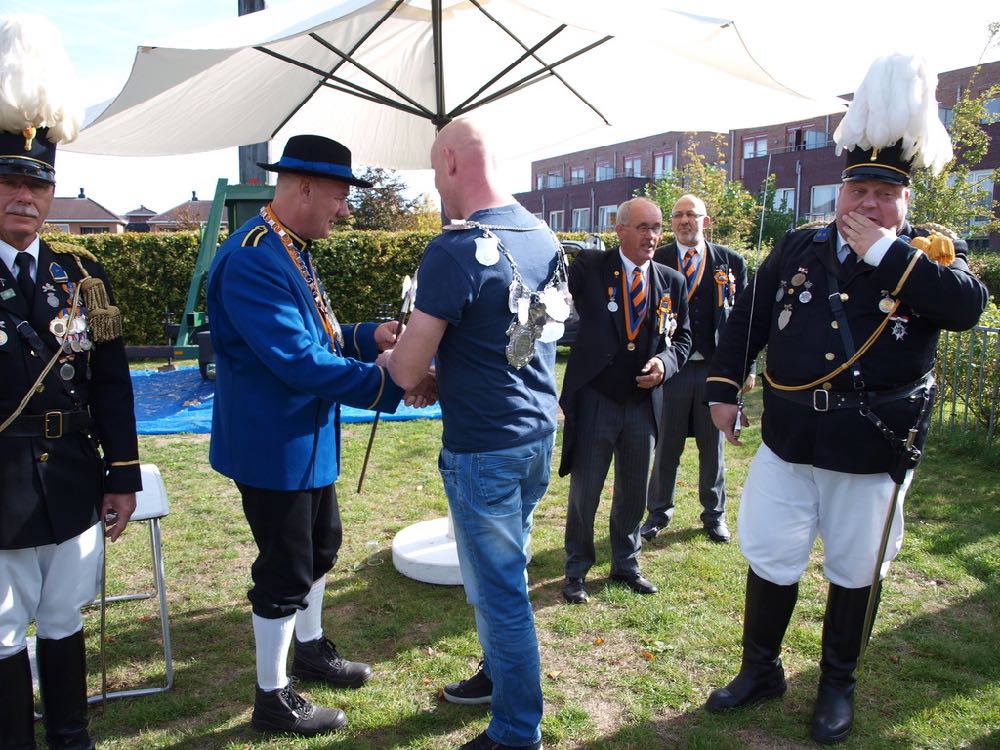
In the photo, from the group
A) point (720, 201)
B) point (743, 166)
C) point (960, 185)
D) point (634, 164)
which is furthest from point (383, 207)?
point (634, 164)

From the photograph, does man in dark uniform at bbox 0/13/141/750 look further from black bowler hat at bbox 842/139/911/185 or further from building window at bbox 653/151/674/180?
building window at bbox 653/151/674/180

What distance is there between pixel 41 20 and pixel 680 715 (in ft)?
11.2

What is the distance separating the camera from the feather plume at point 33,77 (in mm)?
2348

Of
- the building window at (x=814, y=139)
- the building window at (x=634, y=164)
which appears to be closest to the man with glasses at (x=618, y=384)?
→ the building window at (x=814, y=139)

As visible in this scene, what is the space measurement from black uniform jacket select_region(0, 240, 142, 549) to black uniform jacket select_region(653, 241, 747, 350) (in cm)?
355

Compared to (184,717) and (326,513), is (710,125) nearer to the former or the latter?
(326,513)

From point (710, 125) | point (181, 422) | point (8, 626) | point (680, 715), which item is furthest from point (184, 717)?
point (181, 422)

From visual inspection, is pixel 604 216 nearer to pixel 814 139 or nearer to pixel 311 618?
pixel 814 139

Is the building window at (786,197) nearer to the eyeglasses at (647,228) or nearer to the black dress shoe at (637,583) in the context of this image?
the eyeglasses at (647,228)

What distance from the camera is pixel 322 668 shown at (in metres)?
3.39

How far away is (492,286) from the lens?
2.55 meters

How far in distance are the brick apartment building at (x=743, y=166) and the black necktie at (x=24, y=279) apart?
26475mm

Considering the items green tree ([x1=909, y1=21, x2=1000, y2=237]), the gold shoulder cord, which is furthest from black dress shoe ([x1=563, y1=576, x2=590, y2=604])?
green tree ([x1=909, y1=21, x2=1000, y2=237])

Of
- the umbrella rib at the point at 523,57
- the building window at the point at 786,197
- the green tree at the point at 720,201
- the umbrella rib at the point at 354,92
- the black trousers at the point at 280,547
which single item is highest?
the building window at the point at 786,197
